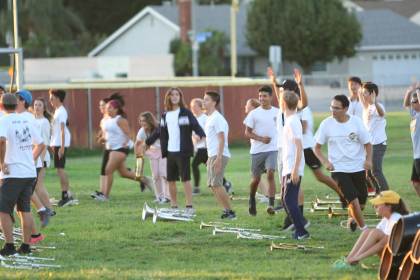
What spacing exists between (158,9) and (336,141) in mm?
62949

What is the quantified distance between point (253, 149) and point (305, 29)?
164ft

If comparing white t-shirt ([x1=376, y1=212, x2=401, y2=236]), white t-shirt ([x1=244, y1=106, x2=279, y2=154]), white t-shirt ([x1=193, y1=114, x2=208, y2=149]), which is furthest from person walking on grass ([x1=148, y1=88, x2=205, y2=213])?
white t-shirt ([x1=376, y1=212, x2=401, y2=236])

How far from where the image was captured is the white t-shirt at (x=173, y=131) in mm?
16797

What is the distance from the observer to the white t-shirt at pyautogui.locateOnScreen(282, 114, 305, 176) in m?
13.7

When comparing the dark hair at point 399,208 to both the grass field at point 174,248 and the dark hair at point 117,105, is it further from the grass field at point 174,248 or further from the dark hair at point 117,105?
the dark hair at point 117,105

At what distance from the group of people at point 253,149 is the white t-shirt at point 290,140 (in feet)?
0.04

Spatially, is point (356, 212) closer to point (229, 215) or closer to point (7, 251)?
point (229, 215)

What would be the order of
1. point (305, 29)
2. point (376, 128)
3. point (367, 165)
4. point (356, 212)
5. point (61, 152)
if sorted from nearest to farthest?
point (356, 212) < point (367, 165) < point (376, 128) < point (61, 152) < point (305, 29)

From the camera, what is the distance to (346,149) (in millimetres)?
14062

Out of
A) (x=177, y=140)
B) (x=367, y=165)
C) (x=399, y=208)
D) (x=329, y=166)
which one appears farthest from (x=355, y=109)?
(x=399, y=208)

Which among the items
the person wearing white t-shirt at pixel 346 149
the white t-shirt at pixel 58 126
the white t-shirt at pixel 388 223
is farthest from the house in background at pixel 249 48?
the white t-shirt at pixel 388 223

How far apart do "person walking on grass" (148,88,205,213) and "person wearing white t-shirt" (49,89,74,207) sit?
2499 mm

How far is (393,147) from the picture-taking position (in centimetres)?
3353

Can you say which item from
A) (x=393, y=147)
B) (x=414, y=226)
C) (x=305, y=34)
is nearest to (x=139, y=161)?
(x=414, y=226)
